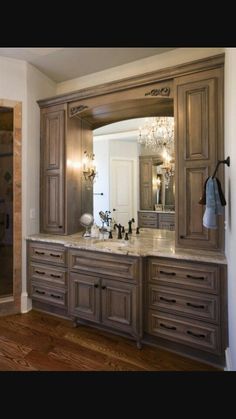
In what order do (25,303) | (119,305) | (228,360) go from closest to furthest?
1. (228,360)
2. (119,305)
3. (25,303)

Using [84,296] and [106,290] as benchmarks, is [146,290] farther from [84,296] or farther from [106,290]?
[84,296]

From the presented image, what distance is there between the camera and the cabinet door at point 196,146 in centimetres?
205

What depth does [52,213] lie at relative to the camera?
10.0 ft

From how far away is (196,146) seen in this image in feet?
7.06

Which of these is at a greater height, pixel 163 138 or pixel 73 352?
pixel 163 138

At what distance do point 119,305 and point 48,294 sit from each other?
1004 mm

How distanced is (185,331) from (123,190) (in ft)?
6.04

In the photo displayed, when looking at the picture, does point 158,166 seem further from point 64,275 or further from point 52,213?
point 64,275

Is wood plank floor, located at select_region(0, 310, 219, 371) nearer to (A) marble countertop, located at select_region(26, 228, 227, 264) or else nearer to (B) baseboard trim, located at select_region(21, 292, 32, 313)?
(B) baseboard trim, located at select_region(21, 292, 32, 313)

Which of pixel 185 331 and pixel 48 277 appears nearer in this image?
pixel 185 331

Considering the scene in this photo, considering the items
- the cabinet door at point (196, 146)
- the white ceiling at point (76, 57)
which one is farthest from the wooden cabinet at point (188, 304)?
the white ceiling at point (76, 57)

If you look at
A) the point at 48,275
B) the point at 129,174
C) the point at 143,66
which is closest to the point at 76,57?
the point at 143,66

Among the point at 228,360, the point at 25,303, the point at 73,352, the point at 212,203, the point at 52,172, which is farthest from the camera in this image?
the point at 52,172

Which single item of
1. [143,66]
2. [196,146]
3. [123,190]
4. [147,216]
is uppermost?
[143,66]
